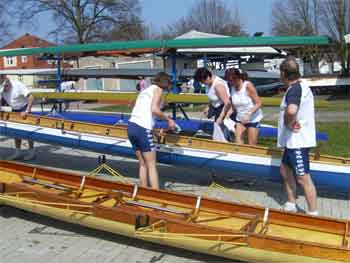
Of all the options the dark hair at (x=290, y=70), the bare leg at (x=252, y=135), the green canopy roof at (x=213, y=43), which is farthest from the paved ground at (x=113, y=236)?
the green canopy roof at (x=213, y=43)

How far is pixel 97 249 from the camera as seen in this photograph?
481cm

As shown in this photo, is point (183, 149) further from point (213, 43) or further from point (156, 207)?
point (213, 43)

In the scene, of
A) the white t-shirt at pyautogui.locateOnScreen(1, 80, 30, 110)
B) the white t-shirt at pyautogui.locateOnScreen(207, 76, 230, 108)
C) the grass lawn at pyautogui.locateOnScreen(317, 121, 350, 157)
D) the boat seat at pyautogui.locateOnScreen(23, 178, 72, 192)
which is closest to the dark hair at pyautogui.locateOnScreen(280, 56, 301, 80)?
the white t-shirt at pyautogui.locateOnScreen(207, 76, 230, 108)

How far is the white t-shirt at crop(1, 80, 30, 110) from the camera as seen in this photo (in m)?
8.42

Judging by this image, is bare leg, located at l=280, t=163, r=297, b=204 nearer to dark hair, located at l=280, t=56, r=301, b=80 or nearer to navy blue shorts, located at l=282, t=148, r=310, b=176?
navy blue shorts, located at l=282, t=148, r=310, b=176

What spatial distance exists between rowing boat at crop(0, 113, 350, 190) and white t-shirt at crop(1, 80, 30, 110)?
349mm

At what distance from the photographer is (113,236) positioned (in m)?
5.10

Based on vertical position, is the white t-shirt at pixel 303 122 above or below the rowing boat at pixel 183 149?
above

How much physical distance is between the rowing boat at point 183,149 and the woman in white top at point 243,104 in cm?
47

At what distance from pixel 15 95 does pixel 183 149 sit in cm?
334

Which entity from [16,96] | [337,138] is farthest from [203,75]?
[337,138]

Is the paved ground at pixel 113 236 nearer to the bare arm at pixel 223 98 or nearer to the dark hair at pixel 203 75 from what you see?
the bare arm at pixel 223 98

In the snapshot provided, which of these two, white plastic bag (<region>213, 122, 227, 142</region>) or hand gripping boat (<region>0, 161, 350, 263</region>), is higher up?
white plastic bag (<region>213, 122, 227, 142</region>)

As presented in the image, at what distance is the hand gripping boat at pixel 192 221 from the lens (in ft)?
13.0
